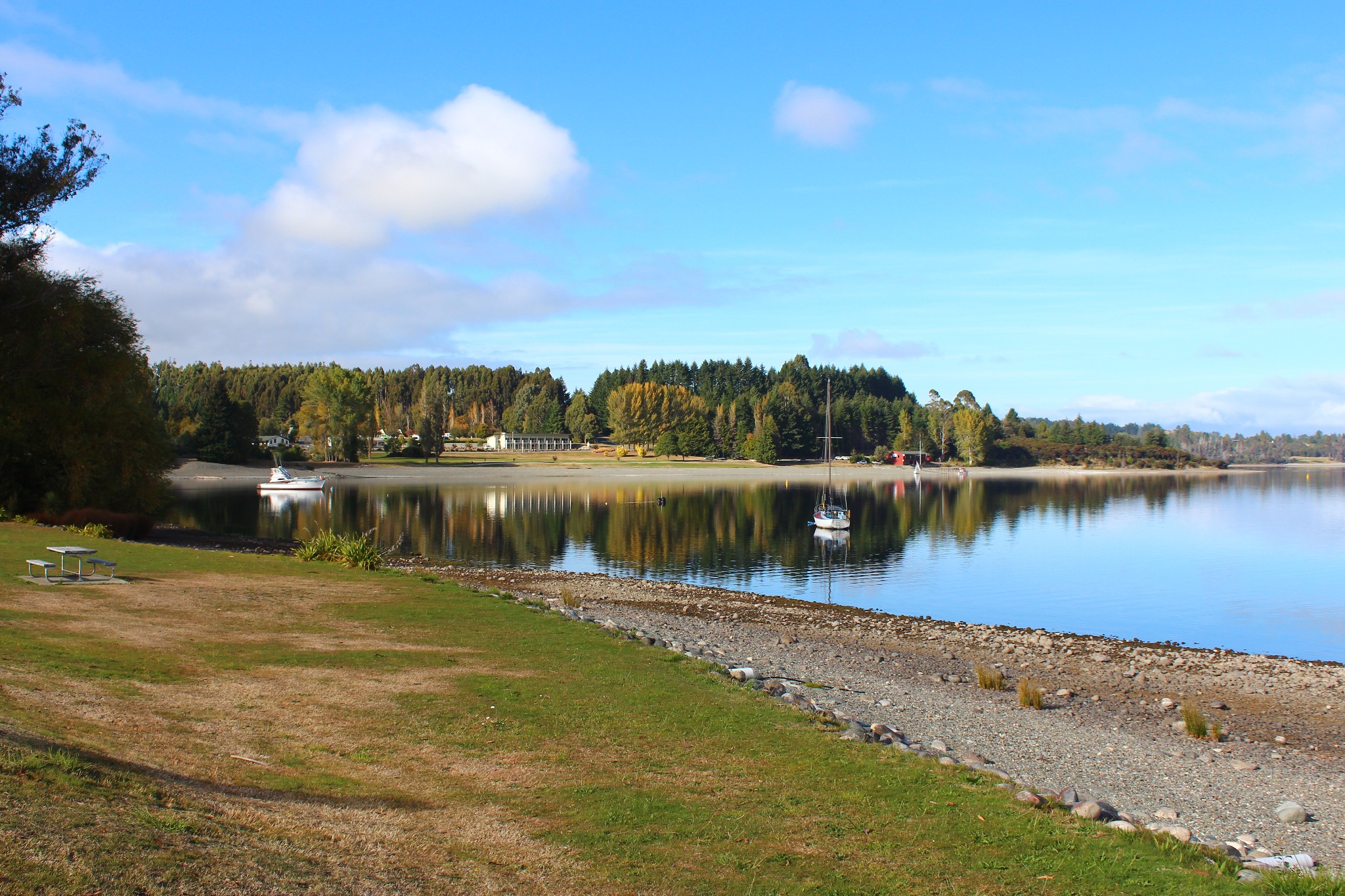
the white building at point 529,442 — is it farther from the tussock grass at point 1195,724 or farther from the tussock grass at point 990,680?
the tussock grass at point 1195,724

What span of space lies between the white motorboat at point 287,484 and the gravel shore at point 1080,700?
222 ft

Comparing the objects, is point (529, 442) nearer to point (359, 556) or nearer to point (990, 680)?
point (359, 556)

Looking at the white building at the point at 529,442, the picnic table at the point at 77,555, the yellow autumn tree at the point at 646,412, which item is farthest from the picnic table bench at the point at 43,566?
the white building at the point at 529,442

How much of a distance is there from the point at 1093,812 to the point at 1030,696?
27.9 ft

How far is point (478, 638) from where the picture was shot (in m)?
16.0

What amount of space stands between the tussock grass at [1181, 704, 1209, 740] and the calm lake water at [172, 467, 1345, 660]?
12387 millimetres

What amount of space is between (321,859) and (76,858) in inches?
57.9

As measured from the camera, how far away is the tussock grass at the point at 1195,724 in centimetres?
1523

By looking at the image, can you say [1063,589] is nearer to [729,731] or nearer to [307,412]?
[729,731]

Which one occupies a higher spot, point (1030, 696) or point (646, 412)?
point (646, 412)

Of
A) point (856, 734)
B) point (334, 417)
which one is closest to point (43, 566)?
point (856, 734)

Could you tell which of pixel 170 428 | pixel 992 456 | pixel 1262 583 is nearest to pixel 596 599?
pixel 1262 583

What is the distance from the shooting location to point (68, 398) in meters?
36.2

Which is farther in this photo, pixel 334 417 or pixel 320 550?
pixel 334 417
